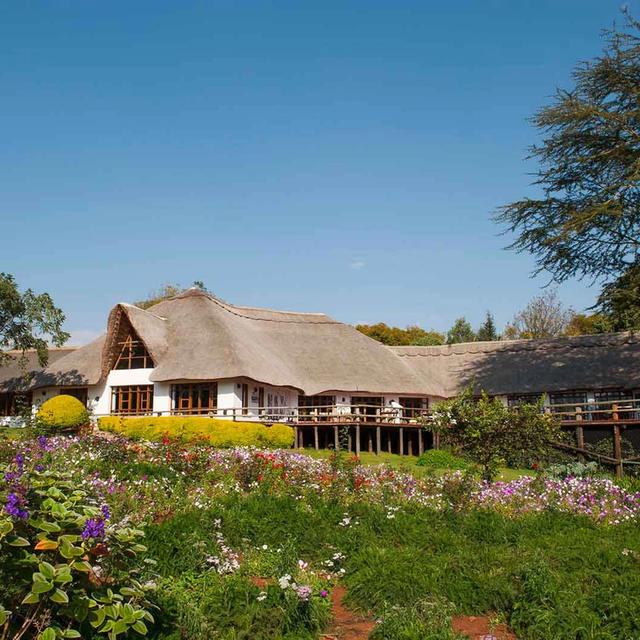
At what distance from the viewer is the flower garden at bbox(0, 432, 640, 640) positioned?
5.64 metres

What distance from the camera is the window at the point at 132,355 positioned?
112 feet

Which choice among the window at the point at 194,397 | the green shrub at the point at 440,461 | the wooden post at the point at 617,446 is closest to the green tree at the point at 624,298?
the wooden post at the point at 617,446

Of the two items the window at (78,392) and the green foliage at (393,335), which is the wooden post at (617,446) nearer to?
the window at (78,392)

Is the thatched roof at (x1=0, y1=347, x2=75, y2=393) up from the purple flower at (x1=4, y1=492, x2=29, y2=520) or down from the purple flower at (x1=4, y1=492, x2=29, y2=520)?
up

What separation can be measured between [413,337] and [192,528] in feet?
192

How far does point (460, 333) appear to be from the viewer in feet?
227

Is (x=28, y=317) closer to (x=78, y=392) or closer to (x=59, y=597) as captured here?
(x=78, y=392)

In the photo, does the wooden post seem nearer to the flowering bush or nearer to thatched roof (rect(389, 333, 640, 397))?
thatched roof (rect(389, 333, 640, 397))

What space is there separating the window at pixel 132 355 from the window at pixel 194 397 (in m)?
2.34

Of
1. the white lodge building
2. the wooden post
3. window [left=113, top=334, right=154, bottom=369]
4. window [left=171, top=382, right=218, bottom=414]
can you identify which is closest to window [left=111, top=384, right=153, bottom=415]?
the white lodge building

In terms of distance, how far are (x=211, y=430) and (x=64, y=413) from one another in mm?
6298

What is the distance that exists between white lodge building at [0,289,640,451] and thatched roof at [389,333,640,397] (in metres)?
0.07

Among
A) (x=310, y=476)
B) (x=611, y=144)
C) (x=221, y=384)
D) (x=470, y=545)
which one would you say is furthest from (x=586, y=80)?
(x=470, y=545)

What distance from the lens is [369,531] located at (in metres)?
10.1
